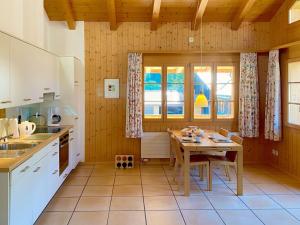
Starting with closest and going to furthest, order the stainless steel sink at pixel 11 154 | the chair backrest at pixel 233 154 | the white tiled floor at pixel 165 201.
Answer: the stainless steel sink at pixel 11 154
the white tiled floor at pixel 165 201
the chair backrest at pixel 233 154

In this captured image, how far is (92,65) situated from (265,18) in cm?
355

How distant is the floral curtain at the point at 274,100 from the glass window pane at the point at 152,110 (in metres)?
2.11

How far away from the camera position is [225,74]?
6750mm

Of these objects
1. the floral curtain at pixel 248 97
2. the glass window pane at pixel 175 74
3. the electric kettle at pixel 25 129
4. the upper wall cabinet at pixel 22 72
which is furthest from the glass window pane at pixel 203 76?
the electric kettle at pixel 25 129

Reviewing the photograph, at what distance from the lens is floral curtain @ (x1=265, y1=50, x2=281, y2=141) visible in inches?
240

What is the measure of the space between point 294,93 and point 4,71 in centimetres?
469

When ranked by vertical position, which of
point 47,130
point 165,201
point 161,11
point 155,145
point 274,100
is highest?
point 161,11

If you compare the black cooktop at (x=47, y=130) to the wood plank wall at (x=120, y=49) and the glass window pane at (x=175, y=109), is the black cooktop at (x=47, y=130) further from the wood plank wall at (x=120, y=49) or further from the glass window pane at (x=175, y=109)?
the glass window pane at (x=175, y=109)

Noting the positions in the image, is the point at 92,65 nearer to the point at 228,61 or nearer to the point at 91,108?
the point at 91,108

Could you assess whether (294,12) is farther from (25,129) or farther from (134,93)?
(25,129)

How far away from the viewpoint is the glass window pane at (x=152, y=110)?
265 inches

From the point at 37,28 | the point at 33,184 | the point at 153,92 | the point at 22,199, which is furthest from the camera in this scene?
the point at 153,92

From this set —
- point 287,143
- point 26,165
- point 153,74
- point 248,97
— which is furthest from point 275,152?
point 26,165

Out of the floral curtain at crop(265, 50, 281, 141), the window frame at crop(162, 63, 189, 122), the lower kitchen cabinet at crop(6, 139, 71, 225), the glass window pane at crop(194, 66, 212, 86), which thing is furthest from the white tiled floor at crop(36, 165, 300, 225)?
the glass window pane at crop(194, 66, 212, 86)
